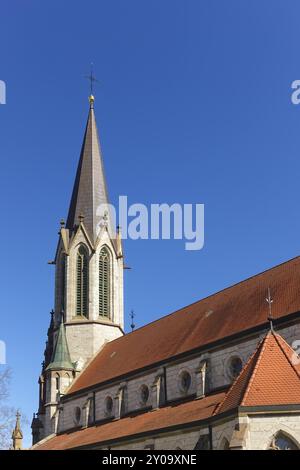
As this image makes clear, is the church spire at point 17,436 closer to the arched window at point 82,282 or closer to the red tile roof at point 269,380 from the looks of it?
the arched window at point 82,282

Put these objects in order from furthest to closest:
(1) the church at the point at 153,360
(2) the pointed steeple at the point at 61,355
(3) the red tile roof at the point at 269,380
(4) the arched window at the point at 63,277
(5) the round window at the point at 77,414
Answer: (4) the arched window at the point at 63,277
(2) the pointed steeple at the point at 61,355
(5) the round window at the point at 77,414
(1) the church at the point at 153,360
(3) the red tile roof at the point at 269,380

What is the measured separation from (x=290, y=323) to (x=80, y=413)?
21.5m

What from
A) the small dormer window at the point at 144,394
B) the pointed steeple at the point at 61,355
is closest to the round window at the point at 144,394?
the small dormer window at the point at 144,394

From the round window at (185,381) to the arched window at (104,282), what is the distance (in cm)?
1885

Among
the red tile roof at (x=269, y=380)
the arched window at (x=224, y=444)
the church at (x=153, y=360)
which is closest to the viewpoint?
the red tile roof at (x=269, y=380)

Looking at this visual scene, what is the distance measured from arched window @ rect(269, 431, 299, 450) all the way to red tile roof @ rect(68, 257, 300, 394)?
8.27 metres

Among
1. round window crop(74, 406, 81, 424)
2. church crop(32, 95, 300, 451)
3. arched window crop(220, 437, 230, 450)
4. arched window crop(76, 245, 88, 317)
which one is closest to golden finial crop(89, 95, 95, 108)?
church crop(32, 95, 300, 451)

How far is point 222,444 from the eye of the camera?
1035 inches

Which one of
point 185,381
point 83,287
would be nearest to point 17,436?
point 83,287

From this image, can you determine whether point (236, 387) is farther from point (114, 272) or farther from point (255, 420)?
point (114, 272)

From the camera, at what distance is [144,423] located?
3672 centimetres

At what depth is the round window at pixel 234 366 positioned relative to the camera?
34.2m

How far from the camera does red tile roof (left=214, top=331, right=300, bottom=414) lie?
25203 mm

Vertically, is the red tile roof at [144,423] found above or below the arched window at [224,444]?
above
